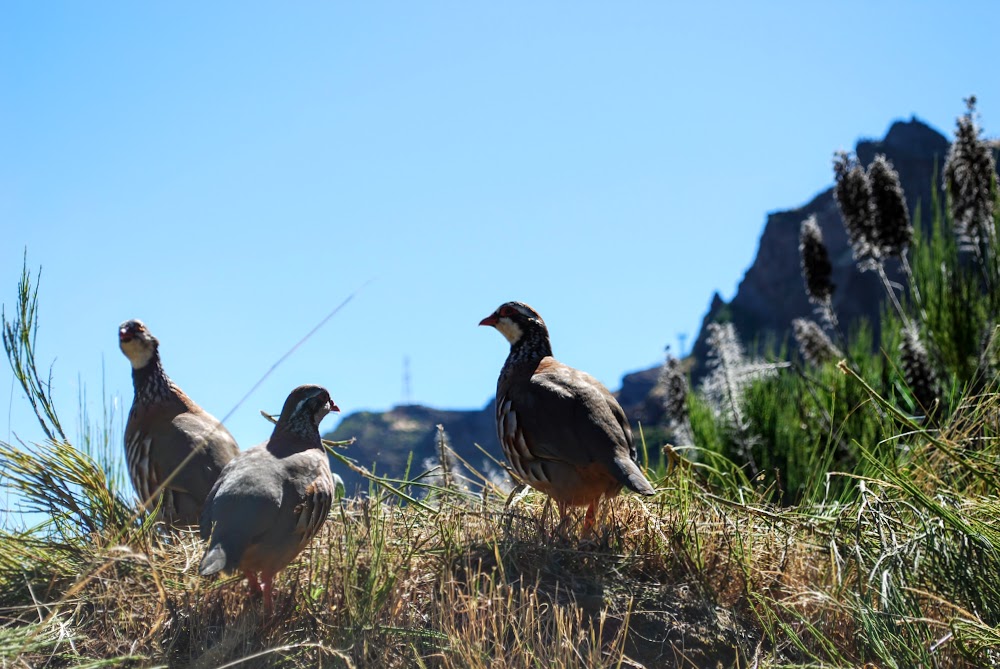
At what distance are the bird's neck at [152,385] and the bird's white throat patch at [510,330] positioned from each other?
5.73 feet

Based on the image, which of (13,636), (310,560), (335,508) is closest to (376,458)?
(335,508)

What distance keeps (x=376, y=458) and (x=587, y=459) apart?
937 millimetres

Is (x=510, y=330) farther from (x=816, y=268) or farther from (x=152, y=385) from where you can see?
(x=816, y=268)

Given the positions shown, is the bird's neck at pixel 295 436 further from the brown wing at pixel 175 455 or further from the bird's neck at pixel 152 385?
the bird's neck at pixel 152 385

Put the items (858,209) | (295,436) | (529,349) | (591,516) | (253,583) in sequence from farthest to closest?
1. (858,209)
2. (529,349)
3. (591,516)
4. (295,436)
5. (253,583)

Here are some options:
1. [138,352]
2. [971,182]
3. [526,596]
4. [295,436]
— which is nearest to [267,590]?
[295,436]

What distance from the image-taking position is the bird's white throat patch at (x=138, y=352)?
5.42m

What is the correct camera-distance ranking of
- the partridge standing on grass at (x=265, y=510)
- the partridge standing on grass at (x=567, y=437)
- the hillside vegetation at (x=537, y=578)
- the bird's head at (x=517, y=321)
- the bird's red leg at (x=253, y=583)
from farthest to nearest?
the bird's head at (x=517, y=321)
the partridge standing on grass at (x=567, y=437)
the bird's red leg at (x=253, y=583)
the partridge standing on grass at (x=265, y=510)
the hillside vegetation at (x=537, y=578)

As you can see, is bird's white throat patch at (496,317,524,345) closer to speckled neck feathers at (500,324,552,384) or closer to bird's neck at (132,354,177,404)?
speckled neck feathers at (500,324,552,384)

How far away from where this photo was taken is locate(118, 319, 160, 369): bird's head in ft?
17.8

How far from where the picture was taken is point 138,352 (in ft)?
17.9

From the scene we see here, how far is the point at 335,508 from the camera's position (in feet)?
15.0

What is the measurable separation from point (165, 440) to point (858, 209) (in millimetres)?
5008

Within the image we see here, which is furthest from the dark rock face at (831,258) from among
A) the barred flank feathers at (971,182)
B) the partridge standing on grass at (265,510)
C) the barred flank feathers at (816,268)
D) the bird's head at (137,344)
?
the partridge standing on grass at (265,510)
